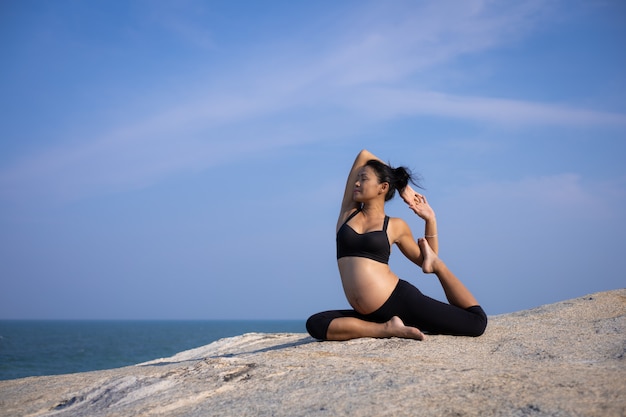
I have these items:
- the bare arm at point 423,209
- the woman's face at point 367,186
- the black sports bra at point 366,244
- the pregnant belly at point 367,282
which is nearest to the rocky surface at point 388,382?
the pregnant belly at point 367,282

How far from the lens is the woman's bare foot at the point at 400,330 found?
18.5ft

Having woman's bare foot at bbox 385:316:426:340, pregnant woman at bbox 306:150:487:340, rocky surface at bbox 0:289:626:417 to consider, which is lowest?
rocky surface at bbox 0:289:626:417

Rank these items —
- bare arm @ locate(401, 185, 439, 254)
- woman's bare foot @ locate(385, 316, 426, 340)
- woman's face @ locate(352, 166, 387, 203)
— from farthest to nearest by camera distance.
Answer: bare arm @ locate(401, 185, 439, 254)
woman's face @ locate(352, 166, 387, 203)
woman's bare foot @ locate(385, 316, 426, 340)

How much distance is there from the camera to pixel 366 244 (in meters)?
5.89

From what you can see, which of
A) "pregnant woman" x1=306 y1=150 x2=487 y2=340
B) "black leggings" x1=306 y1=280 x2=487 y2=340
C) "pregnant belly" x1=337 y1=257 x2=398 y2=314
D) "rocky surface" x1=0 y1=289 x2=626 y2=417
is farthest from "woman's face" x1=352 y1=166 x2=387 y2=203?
"rocky surface" x1=0 y1=289 x2=626 y2=417

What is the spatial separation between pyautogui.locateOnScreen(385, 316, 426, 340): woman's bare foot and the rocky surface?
0.09 meters

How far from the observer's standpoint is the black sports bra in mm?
5898

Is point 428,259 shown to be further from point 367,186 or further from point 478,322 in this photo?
point 367,186

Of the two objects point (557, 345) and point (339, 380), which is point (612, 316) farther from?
point (339, 380)

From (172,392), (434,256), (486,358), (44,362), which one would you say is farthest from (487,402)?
(44,362)

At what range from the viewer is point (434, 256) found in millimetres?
6203

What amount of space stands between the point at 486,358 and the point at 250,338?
4265 millimetres

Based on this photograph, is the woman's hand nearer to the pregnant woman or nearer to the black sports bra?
the pregnant woman

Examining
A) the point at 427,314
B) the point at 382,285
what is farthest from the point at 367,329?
the point at 427,314
